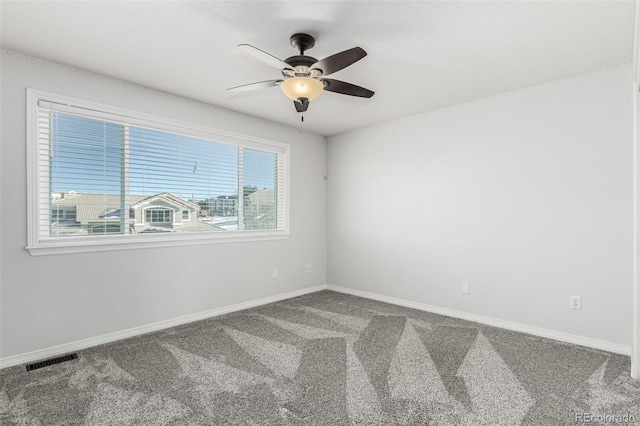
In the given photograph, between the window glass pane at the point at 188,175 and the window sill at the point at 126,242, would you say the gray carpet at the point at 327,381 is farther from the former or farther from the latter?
the window glass pane at the point at 188,175

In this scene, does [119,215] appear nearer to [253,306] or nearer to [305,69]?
[253,306]

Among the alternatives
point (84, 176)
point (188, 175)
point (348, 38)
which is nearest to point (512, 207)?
point (348, 38)

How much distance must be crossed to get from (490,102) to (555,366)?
101 inches

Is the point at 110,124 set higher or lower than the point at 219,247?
higher

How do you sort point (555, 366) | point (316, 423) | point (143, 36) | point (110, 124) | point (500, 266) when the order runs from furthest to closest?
point (500, 266), point (110, 124), point (555, 366), point (143, 36), point (316, 423)

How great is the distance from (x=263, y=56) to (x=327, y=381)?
2.24 metres

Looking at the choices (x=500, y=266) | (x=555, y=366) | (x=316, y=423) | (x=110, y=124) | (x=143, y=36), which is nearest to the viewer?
(x=316, y=423)

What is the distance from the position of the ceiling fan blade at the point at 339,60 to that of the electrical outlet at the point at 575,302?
290 centimetres

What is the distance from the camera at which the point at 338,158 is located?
5113 mm

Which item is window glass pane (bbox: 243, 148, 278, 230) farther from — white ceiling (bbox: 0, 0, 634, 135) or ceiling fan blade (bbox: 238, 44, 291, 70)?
ceiling fan blade (bbox: 238, 44, 291, 70)

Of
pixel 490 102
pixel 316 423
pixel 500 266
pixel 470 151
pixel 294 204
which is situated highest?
pixel 490 102

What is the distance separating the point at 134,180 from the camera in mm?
3338

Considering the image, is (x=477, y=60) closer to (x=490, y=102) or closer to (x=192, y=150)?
(x=490, y=102)

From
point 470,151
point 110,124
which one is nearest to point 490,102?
point 470,151
